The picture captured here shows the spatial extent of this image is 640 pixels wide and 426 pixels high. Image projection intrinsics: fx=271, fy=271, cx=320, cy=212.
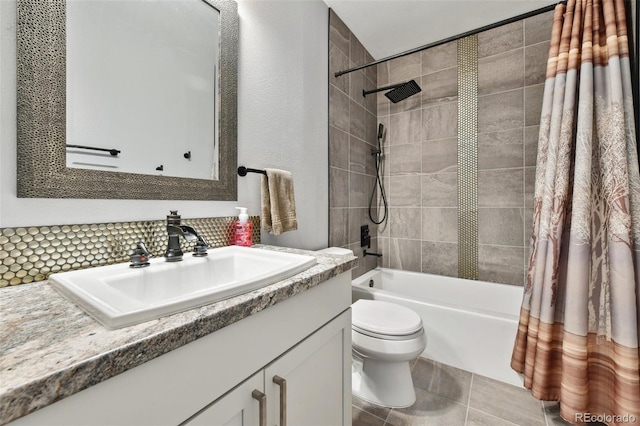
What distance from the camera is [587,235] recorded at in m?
1.22

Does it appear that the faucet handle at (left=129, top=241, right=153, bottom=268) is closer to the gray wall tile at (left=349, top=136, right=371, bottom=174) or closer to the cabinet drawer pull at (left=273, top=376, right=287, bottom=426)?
the cabinet drawer pull at (left=273, top=376, right=287, bottom=426)

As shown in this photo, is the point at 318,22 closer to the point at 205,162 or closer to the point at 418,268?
the point at 205,162

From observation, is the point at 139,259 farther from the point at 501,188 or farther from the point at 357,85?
the point at 501,188

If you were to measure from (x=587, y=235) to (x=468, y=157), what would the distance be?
1.10m

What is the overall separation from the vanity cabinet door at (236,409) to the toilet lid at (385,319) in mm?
840

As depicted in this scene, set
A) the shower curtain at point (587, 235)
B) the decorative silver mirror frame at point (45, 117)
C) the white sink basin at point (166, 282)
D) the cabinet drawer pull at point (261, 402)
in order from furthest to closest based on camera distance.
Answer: the shower curtain at point (587, 235) < the decorative silver mirror frame at point (45, 117) < the cabinet drawer pull at point (261, 402) < the white sink basin at point (166, 282)

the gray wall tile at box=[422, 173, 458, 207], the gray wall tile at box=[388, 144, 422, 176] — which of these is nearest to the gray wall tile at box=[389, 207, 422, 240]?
the gray wall tile at box=[422, 173, 458, 207]

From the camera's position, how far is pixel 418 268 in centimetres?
242

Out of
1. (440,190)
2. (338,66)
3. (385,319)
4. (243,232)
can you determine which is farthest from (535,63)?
(243,232)

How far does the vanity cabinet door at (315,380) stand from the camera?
2.16ft

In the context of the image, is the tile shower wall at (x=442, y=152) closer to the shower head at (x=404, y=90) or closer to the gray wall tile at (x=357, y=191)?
the gray wall tile at (x=357, y=191)

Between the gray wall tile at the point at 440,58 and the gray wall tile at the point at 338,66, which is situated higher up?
the gray wall tile at the point at 440,58

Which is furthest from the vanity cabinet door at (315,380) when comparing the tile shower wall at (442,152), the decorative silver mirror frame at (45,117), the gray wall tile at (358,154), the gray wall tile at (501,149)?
the gray wall tile at (501,149)

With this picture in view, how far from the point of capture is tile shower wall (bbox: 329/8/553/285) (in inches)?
77.5
